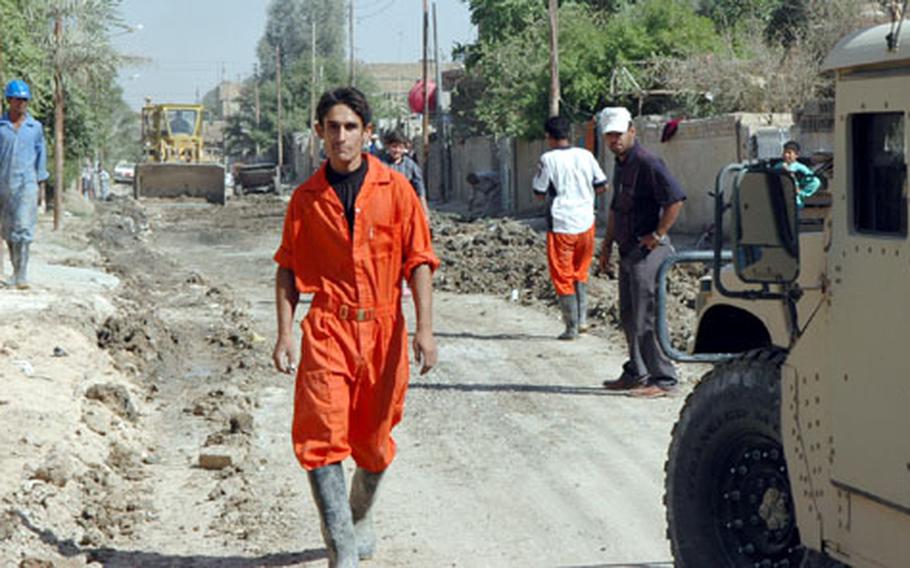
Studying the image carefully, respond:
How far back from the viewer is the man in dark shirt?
10.5m

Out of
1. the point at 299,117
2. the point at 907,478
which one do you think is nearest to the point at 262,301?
the point at 907,478

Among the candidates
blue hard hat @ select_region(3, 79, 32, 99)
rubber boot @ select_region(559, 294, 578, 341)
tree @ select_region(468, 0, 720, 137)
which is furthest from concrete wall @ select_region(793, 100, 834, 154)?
blue hard hat @ select_region(3, 79, 32, 99)

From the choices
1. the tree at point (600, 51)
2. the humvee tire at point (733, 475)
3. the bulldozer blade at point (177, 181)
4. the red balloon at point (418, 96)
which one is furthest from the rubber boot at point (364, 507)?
the red balloon at point (418, 96)

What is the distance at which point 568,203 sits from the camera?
1308 cm

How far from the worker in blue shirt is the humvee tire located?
1055cm

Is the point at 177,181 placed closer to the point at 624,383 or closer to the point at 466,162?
the point at 466,162

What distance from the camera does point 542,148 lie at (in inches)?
1519

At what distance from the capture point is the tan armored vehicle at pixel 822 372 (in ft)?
14.5

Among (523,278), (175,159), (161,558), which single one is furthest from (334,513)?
(175,159)

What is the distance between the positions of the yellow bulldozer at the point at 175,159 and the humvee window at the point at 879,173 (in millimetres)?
45171

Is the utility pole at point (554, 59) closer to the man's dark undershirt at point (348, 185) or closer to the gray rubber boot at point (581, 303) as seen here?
the gray rubber boot at point (581, 303)

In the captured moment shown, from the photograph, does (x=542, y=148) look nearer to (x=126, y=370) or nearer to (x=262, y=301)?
(x=262, y=301)

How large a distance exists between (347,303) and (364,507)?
101 cm

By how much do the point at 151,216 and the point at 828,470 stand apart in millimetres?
38824
